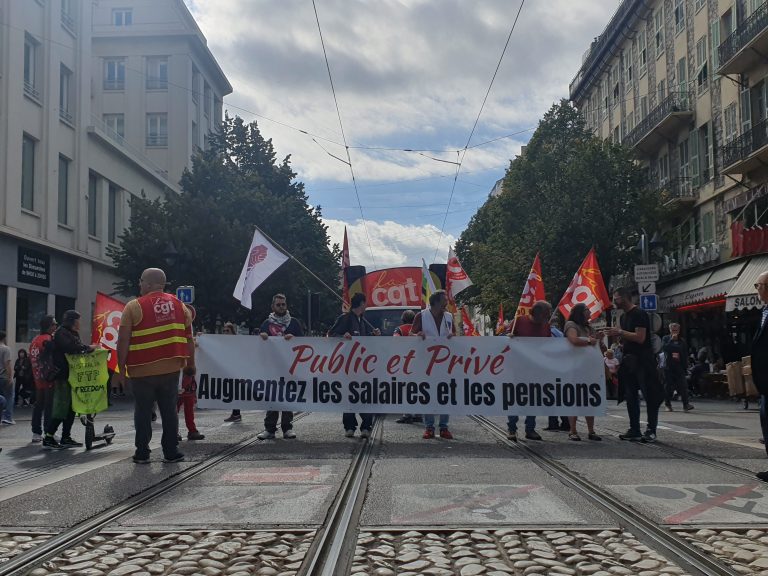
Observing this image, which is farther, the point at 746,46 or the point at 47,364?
the point at 746,46

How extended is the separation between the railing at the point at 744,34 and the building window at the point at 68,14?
74.3ft

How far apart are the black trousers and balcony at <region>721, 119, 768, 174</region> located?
22.2 meters

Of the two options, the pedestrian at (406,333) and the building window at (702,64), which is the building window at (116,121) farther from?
the pedestrian at (406,333)

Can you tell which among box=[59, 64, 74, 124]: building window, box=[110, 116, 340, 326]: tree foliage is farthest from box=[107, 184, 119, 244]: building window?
box=[59, 64, 74, 124]: building window

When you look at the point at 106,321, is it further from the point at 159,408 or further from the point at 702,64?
the point at 702,64

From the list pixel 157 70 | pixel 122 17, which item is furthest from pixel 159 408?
pixel 122 17

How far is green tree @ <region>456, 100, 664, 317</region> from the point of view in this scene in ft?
118

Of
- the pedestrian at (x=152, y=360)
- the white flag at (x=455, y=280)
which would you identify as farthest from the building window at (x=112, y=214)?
the pedestrian at (x=152, y=360)

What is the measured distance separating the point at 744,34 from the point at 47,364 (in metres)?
24.5

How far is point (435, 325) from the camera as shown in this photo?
11219 mm

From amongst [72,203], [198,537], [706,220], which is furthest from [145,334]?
[706,220]

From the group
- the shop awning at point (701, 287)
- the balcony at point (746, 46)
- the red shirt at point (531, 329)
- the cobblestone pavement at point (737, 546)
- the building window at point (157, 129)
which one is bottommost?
the cobblestone pavement at point (737, 546)

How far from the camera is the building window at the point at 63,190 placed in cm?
3083

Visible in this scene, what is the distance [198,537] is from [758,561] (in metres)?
3.06
